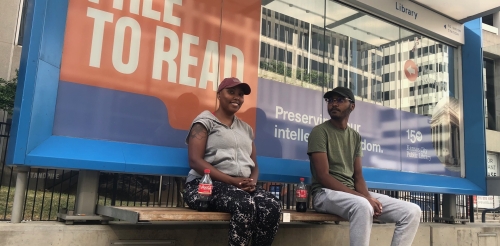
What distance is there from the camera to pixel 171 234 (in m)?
3.39

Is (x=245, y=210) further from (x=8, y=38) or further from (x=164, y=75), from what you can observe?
(x=8, y=38)

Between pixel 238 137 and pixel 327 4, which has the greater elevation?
pixel 327 4

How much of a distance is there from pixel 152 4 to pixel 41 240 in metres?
2.20

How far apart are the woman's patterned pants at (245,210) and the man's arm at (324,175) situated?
0.73 metres

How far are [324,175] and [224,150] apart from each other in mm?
956

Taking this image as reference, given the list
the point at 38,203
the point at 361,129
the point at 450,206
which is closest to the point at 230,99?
the point at 361,129

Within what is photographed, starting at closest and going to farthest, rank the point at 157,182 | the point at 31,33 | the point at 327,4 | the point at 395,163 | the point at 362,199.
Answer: the point at 31,33, the point at 362,199, the point at 157,182, the point at 327,4, the point at 395,163

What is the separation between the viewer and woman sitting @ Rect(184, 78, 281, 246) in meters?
2.78

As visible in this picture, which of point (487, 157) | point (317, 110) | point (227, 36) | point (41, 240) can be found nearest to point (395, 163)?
point (317, 110)

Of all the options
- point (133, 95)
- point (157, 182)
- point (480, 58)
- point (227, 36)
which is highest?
point (480, 58)

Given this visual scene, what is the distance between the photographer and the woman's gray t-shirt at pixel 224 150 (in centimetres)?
320

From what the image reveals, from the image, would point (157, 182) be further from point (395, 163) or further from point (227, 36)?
point (395, 163)

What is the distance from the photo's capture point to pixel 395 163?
18.3 ft

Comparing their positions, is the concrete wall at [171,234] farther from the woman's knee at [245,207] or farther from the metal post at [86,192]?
the woman's knee at [245,207]
